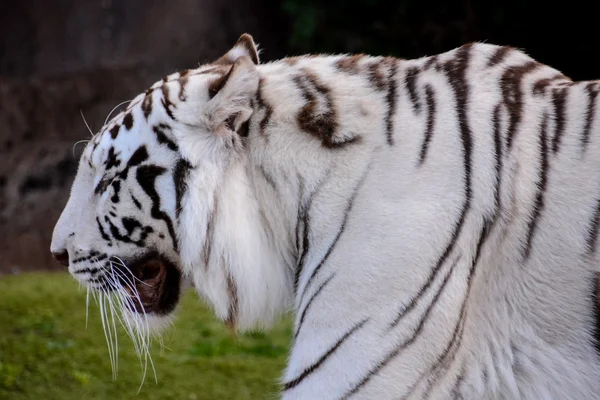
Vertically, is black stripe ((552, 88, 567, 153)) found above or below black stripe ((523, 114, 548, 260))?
above

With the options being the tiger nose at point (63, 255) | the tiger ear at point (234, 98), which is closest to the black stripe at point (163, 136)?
the tiger ear at point (234, 98)

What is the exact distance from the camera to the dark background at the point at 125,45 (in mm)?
6062

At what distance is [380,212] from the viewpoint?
1901mm

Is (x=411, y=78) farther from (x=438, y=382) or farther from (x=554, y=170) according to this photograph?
(x=438, y=382)

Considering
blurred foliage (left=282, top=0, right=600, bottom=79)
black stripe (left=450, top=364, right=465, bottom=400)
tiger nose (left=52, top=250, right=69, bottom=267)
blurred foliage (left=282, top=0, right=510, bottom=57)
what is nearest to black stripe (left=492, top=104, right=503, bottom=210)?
black stripe (left=450, top=364, right=465, bottom=400)

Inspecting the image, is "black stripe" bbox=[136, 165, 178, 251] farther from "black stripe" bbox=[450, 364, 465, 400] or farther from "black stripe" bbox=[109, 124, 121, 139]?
"black stripe" bbox=[450, 364, 465, 400]

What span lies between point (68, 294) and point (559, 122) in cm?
313

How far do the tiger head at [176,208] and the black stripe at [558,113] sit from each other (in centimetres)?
65

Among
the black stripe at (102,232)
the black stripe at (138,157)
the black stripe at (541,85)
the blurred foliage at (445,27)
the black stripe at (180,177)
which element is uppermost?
the black stripe at (541,85)

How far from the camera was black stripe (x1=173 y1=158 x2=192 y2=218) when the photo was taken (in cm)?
212

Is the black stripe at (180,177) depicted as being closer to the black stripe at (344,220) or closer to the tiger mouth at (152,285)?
the tiger mouth at (152,285)

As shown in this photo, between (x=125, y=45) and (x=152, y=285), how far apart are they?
169 inches

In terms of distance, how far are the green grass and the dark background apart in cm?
183

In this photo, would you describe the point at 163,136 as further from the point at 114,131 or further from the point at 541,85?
the point at 541,85
